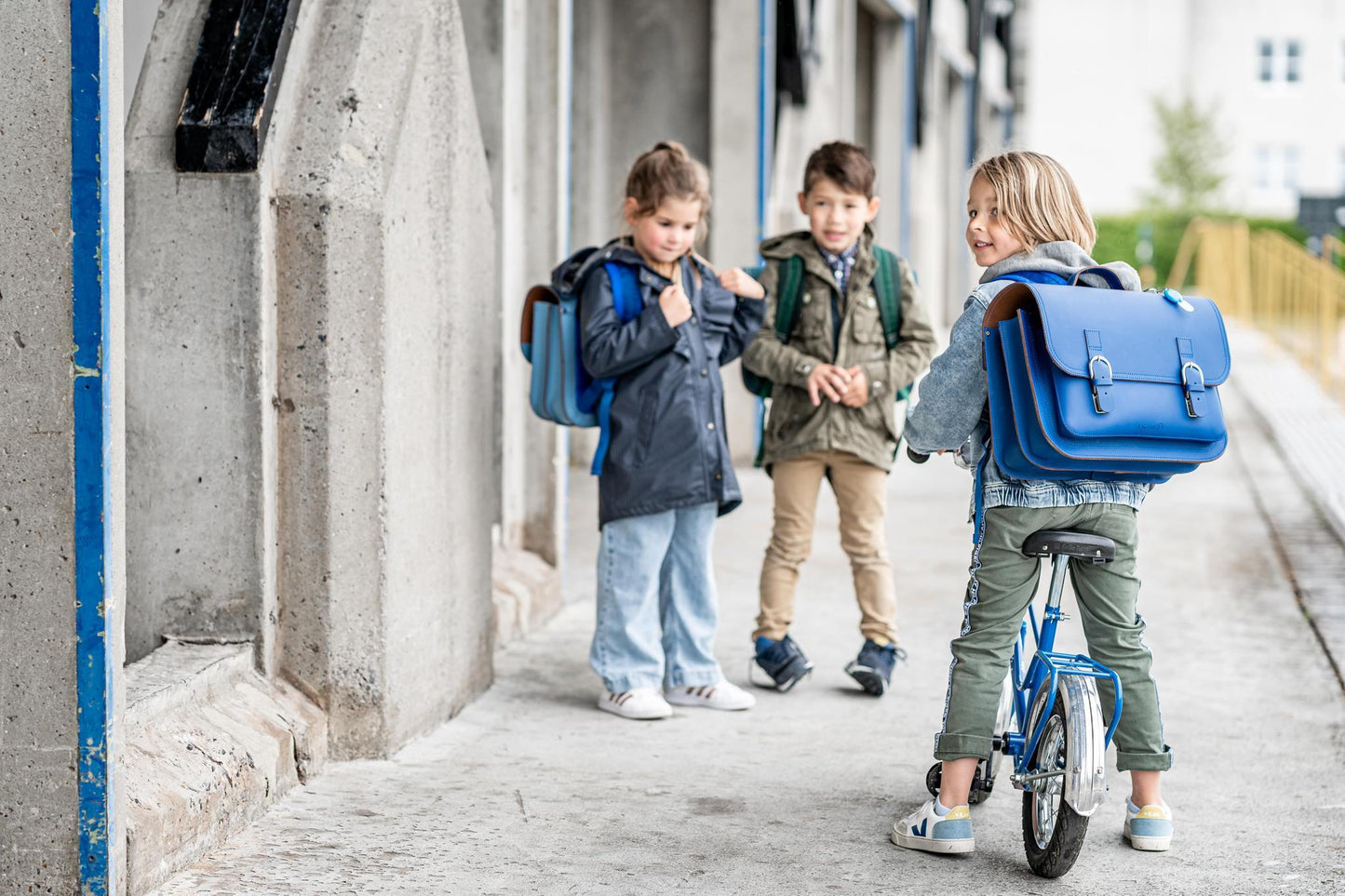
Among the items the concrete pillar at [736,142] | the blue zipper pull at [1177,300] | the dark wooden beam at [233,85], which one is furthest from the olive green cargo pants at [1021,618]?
the concrete pillar at [736,142]

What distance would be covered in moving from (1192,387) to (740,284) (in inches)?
69.2

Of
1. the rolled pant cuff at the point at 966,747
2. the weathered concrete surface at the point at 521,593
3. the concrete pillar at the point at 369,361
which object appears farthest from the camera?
the weathered concrete surface at the point at 521,593

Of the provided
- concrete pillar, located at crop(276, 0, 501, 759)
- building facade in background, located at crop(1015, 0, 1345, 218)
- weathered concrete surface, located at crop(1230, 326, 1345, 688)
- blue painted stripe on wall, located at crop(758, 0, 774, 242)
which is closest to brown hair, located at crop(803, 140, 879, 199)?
concrete pillar, located at crop(276, 0, 501, 759)

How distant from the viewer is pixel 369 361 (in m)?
4.07

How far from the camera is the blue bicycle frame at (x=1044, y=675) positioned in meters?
3.47

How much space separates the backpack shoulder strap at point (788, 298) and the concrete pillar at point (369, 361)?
112 cm

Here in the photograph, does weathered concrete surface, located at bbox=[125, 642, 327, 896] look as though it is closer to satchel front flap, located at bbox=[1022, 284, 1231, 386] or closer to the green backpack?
the green backpack

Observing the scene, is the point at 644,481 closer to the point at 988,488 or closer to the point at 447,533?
the point at 447,533

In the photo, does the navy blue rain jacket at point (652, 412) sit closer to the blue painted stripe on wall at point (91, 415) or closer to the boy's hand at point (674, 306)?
the boy's hand at point (674, 306)

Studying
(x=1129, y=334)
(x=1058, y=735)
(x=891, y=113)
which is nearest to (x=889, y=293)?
(x=1129, y=334)

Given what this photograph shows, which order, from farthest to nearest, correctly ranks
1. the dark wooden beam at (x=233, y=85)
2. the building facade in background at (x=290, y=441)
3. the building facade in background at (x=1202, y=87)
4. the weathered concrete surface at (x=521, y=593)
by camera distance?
the building facade in background at (x=1202, y=87) → the weathered concrete surface at (x=521, y=593) → the dark wooden beam at (x=233, y=85) → the building facade in background at (x=290, y=441)

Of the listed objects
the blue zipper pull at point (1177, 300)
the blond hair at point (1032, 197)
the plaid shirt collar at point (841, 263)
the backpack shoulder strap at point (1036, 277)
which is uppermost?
the blond hair at point (1032, 197)

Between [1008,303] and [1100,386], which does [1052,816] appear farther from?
[1008,303]

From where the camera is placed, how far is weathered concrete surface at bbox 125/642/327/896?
3307mm
